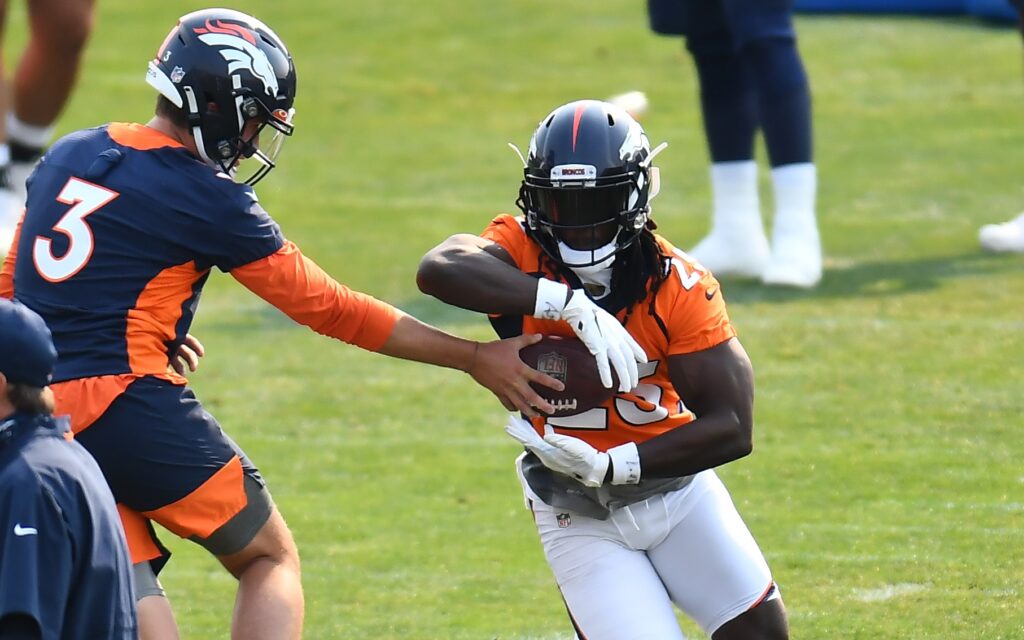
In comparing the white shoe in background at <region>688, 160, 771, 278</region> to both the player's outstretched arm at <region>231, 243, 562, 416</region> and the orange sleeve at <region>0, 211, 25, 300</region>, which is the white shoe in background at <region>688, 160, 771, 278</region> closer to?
the player's outstretched arm at <region>231, 243, 562, 416</region>

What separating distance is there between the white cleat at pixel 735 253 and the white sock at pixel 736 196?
0.06 meters

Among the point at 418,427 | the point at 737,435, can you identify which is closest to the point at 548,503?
the point at 737,435

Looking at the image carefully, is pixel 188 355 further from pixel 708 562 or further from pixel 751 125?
pixel 751 125

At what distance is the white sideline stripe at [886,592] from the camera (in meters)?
5.11

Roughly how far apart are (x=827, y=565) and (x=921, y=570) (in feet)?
0.98

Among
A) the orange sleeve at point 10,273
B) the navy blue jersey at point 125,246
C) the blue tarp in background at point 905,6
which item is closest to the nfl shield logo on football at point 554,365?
the navy blue jersey at point 125,246

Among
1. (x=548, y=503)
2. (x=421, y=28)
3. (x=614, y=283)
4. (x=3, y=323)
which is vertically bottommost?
(x=421, y=28)

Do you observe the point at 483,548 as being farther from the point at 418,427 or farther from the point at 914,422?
the point at 914,422

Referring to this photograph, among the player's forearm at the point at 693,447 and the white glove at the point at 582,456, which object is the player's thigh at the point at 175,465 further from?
the player's forearm at the point at 693,447

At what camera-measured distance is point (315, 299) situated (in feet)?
13.6

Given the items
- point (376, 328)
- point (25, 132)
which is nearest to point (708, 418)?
point (376, 328)

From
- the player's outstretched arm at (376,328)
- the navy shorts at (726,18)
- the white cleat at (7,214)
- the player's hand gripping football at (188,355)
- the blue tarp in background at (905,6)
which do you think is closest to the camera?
the player's outstretched arm at (376,328)

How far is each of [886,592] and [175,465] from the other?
2.37 metres

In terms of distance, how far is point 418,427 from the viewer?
7027mm
